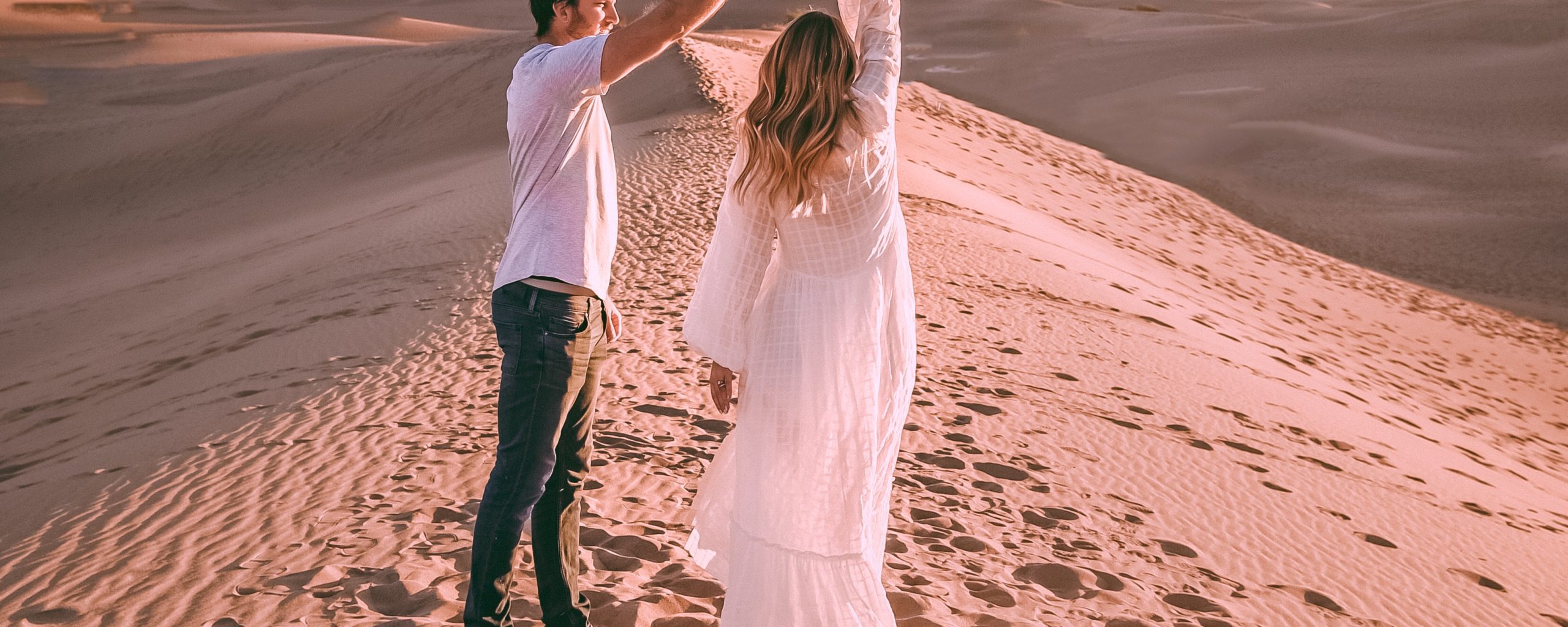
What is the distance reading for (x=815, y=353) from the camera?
91.3 inches

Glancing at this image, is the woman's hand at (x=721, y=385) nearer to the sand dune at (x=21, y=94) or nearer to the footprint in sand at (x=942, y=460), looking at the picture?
the footprint in sand at (x=942, y=460)

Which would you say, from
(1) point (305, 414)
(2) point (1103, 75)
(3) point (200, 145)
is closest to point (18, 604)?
(1) point (305, 414)

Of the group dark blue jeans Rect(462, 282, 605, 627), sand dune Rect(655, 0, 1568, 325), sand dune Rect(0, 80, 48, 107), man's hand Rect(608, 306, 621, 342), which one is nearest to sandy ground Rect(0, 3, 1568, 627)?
dark blue jeans Rect(462, 282, 605, 627)

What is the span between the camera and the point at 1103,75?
28750mm

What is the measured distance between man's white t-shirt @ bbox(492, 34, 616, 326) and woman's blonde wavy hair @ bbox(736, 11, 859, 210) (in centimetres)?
36

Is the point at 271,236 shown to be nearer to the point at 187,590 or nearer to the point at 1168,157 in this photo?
the point at 187,590

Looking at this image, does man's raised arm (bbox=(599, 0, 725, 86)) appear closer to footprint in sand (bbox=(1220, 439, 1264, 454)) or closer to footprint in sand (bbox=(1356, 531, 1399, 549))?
footprint in sand (bbox=(1356, 531, 1399, 549))

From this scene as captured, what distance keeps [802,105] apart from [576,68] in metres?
0.48

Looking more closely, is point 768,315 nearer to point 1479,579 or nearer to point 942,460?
point 942,460

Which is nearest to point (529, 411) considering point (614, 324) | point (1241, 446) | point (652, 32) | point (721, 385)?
point (614, 324)

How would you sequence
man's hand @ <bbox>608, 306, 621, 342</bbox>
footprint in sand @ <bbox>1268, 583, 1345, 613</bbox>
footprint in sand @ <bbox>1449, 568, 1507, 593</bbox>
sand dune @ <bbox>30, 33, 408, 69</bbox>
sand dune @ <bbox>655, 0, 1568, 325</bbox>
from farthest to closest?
sand dune @ <bbox>30, 33, 408, 69</bbox> → sand dune @ <bbox>655, 0, 1568, 325</bbox> → footprint in sand @ <bbox>1449, 568, 1507, 593</bbox> → footprint in sand @ <bbox>1268, 583, 1345, 613</bbox> → man's hand @ <bbox>608, 306, 621, 342</bbox>

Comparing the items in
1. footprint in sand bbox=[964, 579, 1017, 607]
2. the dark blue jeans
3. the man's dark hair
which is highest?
the man's dark hair

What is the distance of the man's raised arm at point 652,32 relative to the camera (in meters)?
1.90

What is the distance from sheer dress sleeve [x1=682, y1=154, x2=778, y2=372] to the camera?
91.0 inches
